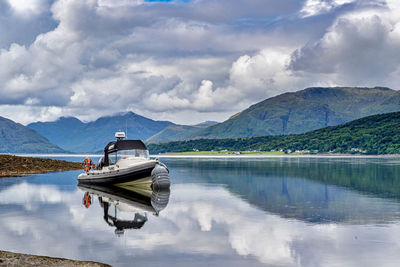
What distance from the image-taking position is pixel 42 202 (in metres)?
33.0

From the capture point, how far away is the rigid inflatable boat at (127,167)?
133ft

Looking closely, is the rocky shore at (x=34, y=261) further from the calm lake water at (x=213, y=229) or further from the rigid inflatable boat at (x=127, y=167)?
the rigid inflatable boat at (x=127, y=167)

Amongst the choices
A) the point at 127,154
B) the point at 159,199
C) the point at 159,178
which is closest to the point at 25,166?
the point at 127,154

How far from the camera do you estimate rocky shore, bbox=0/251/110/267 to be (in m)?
14.2

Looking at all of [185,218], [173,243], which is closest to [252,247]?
[173,243]

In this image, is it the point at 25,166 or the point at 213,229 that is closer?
the point at 213,229

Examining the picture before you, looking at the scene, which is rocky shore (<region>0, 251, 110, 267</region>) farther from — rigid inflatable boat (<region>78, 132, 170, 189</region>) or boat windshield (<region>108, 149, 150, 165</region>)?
boat windshield (<region>108, 149, 150, 165</region>)

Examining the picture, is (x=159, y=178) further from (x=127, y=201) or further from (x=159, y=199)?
(x=127, y=201)

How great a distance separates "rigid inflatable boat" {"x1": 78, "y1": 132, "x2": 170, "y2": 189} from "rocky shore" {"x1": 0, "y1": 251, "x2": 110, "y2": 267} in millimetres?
24526

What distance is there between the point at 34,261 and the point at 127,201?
18111 millimetres

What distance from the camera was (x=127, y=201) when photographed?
32.8 metres

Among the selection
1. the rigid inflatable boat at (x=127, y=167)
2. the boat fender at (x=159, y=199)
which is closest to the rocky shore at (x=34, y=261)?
the boat fender at (x=159, y=199)

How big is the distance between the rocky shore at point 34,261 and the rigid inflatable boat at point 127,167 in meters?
24.5

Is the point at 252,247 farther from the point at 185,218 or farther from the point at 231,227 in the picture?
the point at 185,218
